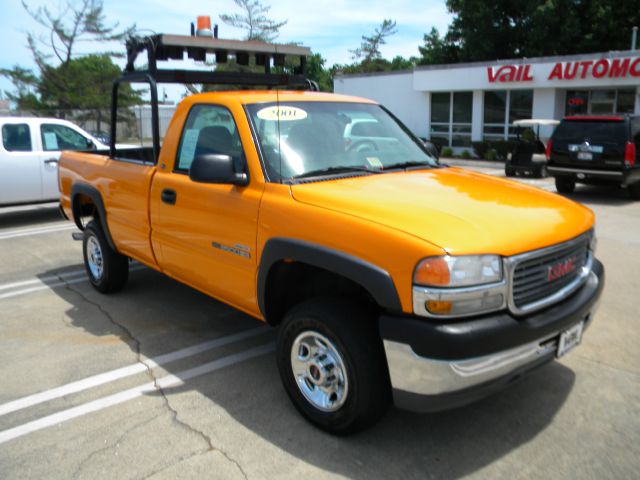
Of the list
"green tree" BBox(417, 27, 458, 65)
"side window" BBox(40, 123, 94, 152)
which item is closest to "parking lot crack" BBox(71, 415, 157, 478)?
"side window" BBox(40, 123, 94, 152)

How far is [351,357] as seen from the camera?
9.71 feet

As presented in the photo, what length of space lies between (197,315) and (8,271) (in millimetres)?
3166

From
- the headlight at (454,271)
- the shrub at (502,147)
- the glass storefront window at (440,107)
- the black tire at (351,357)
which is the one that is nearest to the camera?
the headlight at (454,271)

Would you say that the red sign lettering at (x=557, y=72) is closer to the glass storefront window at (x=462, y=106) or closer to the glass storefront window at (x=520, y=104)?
the glass storefront window at (x=520, y=104)

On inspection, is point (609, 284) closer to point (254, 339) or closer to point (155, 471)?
point (254, 339)

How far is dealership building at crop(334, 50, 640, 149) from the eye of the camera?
20656mm

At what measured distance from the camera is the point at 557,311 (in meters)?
3.06

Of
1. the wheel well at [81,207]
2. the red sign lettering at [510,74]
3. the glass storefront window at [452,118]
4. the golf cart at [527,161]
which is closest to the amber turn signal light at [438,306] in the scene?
the wheel well at [81,207]

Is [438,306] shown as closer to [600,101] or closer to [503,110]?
[600,101]

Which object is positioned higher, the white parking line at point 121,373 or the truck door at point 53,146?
the truck door at point 53,146

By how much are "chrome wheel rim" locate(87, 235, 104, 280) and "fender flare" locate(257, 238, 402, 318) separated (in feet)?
9.35

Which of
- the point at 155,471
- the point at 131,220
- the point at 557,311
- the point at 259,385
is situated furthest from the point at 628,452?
the point at 131,220

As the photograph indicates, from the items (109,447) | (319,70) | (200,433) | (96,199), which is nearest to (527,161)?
(96,199)

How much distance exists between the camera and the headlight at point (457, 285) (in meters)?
2.69
